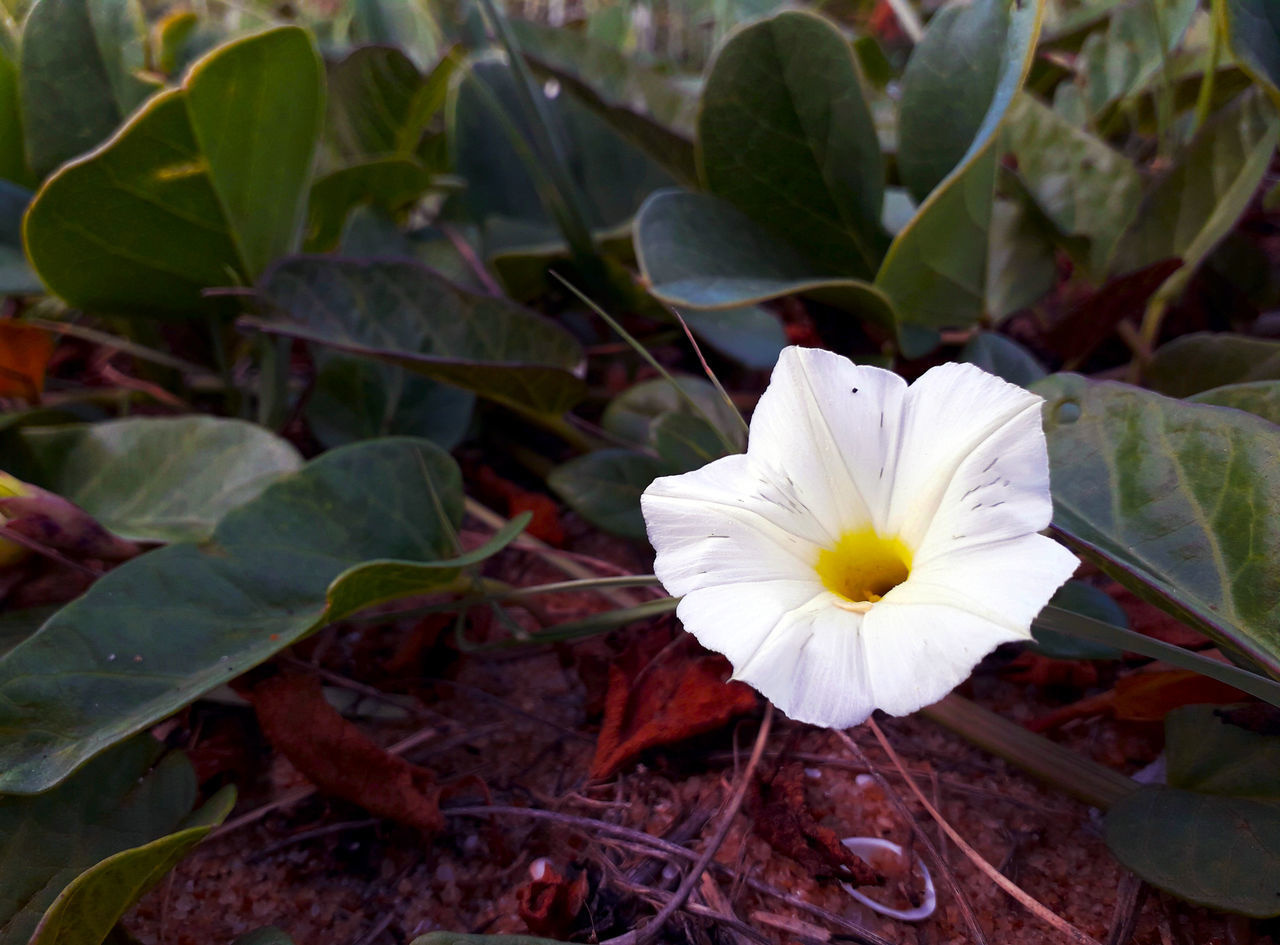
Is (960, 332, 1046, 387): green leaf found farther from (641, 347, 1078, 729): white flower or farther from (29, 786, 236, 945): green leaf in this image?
(29, 786, 236, 945): green leaf

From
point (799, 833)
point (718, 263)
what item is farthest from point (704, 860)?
point (718, 263)

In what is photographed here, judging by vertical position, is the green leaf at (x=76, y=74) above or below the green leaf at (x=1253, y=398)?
above

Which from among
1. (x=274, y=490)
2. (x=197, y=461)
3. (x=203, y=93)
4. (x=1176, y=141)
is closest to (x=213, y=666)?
(x=274, y=490)

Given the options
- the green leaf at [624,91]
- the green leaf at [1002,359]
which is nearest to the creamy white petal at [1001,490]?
the green leaf at [1002,359]

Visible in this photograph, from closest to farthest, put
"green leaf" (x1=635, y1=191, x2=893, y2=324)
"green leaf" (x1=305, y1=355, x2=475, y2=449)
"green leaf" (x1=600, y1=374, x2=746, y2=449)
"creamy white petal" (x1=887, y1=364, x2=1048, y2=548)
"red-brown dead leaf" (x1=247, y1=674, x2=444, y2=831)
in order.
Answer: "creamy white petal" (x1=887, y1=364, x2=1048, y2=548) < "red-brown dead leaf" (x1=247, y1=674, x2=444, y2=831) < "green leaf" (x1=635, y1=191, x2=893, y2=324) < "green leaf" (x1=600, y1=374, x2=746, y2=449) < "green leaf" (x1=305, y1=355, x2=475, y2=449)

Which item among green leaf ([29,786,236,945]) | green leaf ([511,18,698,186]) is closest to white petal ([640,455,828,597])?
green leaf ([29,786,236,945])

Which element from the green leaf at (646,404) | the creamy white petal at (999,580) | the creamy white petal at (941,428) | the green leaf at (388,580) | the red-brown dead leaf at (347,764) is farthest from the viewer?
the green leaf at (646,404)

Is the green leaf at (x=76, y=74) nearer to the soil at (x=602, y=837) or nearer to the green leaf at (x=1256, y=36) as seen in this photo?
the soil at (x=602, y=837)
